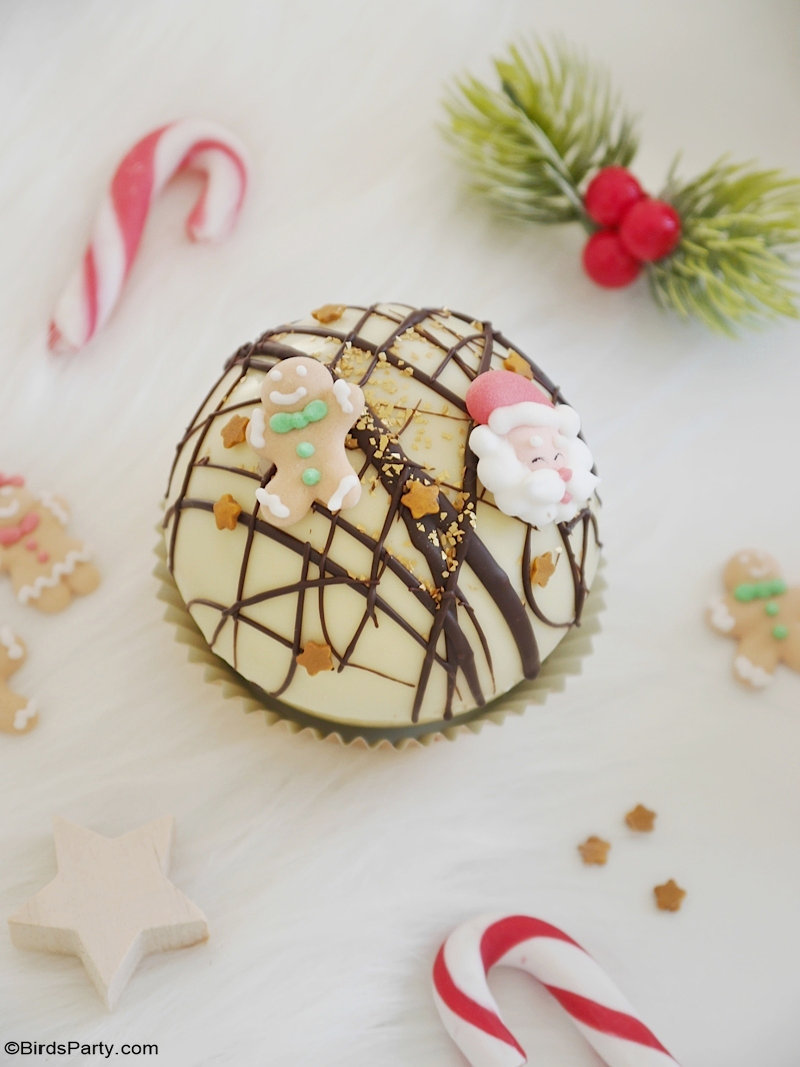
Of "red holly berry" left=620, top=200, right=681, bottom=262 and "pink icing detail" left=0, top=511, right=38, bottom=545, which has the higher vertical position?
"red holly berry" left=620, top=200, right=681, bottom=262

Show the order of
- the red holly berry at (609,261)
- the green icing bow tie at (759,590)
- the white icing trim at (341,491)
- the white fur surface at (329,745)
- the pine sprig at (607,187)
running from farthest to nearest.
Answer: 1. the red holly berry at (609,261)
2. the pine sprig at (607,187)
3. the green icing bow tie at (759,590)
4. the white fur surface at (329,745)
5. the white icing trim at (341,491)

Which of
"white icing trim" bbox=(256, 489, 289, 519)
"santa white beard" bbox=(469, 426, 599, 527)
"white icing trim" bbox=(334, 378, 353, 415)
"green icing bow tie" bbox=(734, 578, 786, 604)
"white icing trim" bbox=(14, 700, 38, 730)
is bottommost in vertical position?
"white icing trim" bbox=(14, 700, 38, 730)

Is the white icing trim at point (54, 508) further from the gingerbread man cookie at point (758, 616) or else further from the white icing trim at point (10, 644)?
the gingerbread man cookie at point (758, 616)

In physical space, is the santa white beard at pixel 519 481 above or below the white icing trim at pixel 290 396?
above

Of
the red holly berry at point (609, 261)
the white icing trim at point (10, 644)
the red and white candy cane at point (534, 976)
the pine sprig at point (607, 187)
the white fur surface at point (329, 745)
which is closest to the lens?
the red and white candy cane at point (534, 976)

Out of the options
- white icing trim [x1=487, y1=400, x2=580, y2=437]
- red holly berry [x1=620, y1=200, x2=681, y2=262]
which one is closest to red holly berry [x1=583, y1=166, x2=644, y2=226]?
red holly berry [x1=620, y1=200, x2=681, y2=262]

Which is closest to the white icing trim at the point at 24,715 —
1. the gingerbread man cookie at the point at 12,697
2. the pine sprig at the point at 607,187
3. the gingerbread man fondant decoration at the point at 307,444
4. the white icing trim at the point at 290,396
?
the gingerbread man cookie at the point at 12,697

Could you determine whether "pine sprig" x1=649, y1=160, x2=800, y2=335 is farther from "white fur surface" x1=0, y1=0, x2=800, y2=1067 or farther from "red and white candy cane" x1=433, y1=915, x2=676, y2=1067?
"red and white candy cane" x1=433, y1=915, x2=676, y2=1067
